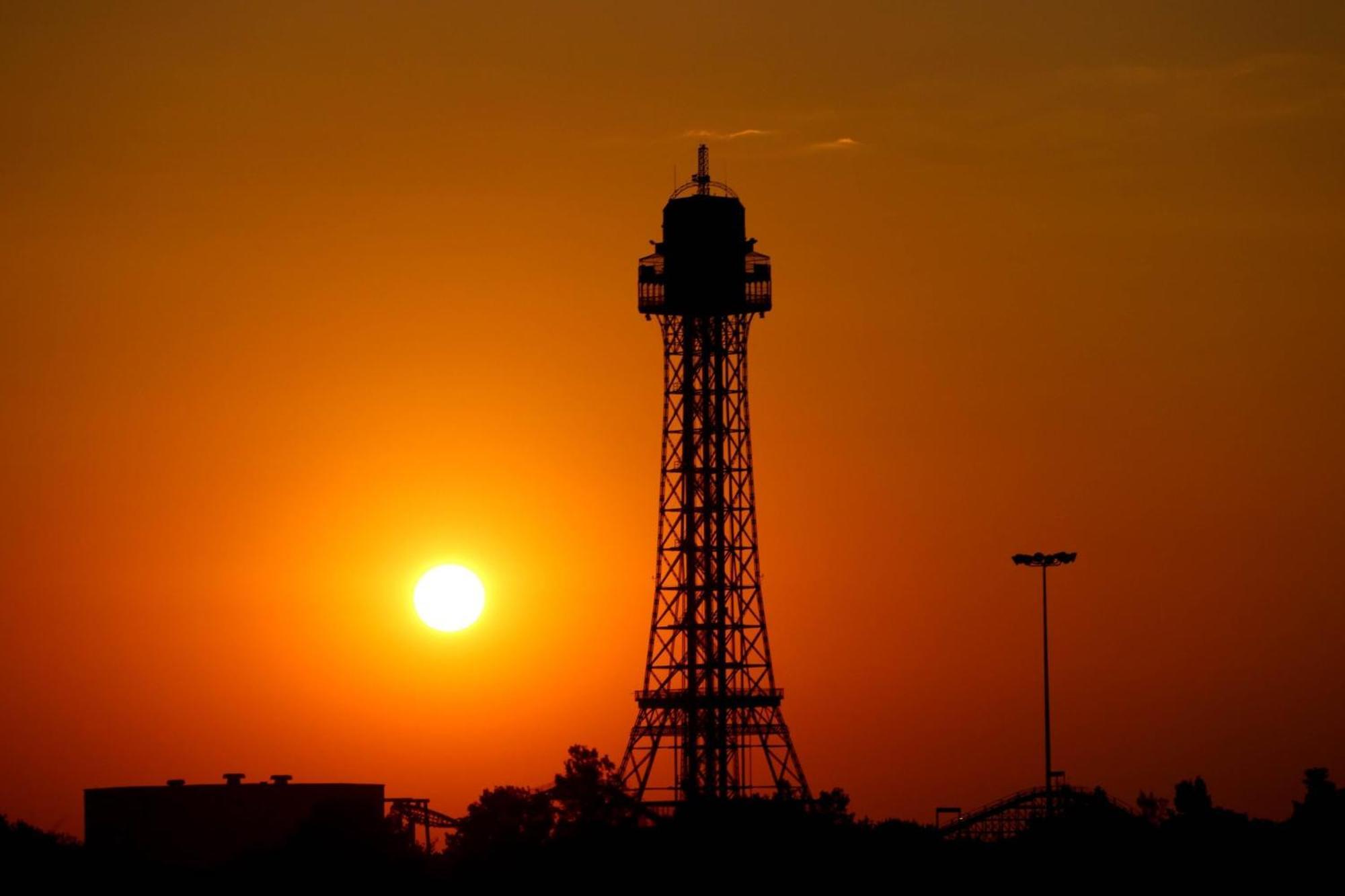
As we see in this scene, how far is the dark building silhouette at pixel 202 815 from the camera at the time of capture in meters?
147

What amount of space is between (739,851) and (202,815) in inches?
2311

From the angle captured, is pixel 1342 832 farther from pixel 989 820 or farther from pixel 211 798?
pixel 211 798

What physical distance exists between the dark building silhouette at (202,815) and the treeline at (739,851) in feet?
93.0

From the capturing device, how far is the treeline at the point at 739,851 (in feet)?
311

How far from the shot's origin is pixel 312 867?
92875 millimetres

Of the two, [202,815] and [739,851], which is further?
[202,815]

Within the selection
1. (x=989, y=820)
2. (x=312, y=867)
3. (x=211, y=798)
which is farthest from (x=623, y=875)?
(x=211, y=798)

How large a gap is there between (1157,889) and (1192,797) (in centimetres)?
2283

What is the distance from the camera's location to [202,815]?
149875 millimetres

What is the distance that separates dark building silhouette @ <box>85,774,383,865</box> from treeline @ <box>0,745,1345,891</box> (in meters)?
28.4

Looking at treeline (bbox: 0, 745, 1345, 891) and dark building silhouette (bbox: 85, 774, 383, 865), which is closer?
treeline (bbox: 0, 745, 1345, 891)

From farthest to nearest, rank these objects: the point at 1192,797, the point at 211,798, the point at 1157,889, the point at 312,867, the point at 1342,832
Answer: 1. the point at 211,798
2. the point at 1192,797
3. the point at 1342,832
4. the point at 1157,889
5. the point at 312,867

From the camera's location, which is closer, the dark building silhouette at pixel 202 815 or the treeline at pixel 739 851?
the treeline at pixel 739 851

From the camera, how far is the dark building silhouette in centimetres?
14700
